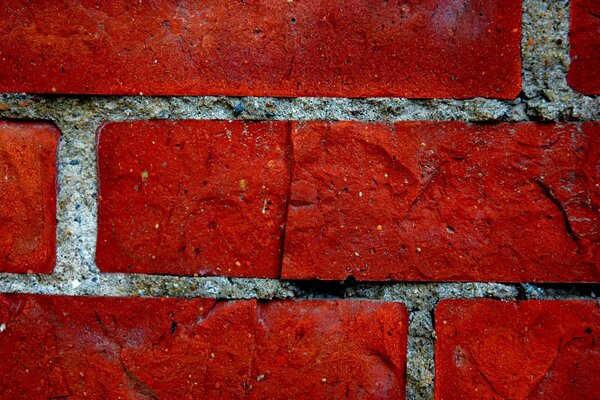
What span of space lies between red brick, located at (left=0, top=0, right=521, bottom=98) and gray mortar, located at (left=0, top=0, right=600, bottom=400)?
1cm

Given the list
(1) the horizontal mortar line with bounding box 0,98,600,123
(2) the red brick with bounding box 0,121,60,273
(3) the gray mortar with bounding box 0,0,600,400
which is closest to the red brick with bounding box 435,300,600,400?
(3) the gray mortar with bounding box 0,0,600,400

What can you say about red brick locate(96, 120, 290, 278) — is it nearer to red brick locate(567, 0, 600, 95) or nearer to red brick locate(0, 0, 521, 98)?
red brick locate(0, 0, 521, 98)

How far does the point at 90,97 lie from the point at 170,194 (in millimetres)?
113

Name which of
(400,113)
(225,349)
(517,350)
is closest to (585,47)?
(400,113)

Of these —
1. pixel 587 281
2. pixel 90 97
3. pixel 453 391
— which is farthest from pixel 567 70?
pixel 90 97

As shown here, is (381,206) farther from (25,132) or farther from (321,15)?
(25,132)

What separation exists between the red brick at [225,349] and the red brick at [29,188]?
0.06 meters

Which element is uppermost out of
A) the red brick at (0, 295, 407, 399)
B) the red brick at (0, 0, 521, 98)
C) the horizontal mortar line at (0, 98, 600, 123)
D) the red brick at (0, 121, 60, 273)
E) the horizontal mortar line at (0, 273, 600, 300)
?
the red brick at (0, 0, 521, 98)

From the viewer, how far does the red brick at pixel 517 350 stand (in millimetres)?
421

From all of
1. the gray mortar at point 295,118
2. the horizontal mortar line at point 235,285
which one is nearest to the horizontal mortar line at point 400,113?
the gray mortar at point 295,118

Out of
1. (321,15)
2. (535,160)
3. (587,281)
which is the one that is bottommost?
(587,281)

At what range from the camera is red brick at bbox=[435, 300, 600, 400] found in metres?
0.42

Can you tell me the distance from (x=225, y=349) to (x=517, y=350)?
0.85 ft

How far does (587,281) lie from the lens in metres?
0.42
